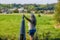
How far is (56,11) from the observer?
21.9 ft

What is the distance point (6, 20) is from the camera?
7656 mm

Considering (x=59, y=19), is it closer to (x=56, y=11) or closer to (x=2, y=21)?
(x=56, y=11)

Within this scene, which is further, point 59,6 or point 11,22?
point 11,22

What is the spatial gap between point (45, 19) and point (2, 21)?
1.49 meters

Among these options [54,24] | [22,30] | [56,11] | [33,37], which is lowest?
[54,24]

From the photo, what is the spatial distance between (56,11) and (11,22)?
1.73m

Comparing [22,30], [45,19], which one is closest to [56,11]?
[45,19]

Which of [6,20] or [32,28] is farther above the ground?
[32,28]

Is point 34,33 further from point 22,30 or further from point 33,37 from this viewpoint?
point 22,30

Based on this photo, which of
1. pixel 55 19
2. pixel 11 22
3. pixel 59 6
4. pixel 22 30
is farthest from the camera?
pixel 11 22


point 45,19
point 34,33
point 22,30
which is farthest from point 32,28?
point 45,19

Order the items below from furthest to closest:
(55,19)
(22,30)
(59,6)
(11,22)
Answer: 1. (11,22)
2. (55,19)
3. (59,6)
4. (22,30)

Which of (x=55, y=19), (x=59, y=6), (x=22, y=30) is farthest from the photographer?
(x=55, y=19)

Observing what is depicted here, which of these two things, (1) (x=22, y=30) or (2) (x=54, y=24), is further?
(2) (x=54, y=24)
